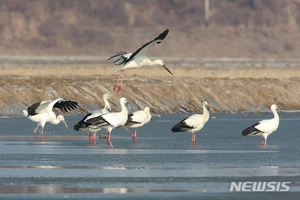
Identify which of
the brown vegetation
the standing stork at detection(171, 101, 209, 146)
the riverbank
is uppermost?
the brown vegetation

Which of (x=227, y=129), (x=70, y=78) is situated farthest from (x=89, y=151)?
(x=70, y=78)

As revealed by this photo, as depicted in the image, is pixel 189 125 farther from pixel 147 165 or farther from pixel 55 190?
pixel 55 190

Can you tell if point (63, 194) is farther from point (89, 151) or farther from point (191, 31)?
point (191, 31)

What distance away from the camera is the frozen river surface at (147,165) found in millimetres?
9945

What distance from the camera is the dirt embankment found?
2956cm

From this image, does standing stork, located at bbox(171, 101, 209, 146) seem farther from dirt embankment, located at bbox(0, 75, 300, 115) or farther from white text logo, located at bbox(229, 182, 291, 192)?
dirt embankment, located at bbox(0, 75, 300, 115)

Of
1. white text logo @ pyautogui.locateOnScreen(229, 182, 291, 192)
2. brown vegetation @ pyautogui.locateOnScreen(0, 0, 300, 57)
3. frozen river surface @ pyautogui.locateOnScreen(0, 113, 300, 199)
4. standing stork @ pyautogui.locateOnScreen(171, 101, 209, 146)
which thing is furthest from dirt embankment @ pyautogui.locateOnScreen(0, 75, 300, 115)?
brown vegetation @ pyautogui.locateOnScreen(0, 0, 300, 57)

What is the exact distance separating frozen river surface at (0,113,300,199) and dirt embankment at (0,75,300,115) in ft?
29.8

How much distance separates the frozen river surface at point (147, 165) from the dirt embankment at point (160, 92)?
9094 mm

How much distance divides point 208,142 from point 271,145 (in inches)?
69.5

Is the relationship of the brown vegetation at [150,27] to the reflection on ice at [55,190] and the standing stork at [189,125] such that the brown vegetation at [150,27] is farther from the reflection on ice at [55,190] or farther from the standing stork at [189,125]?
the reflection on ice at [55,190]

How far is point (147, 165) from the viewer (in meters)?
12.7

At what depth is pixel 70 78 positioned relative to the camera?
33.5 m

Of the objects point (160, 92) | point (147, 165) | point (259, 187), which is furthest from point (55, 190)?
point (160, 92)
